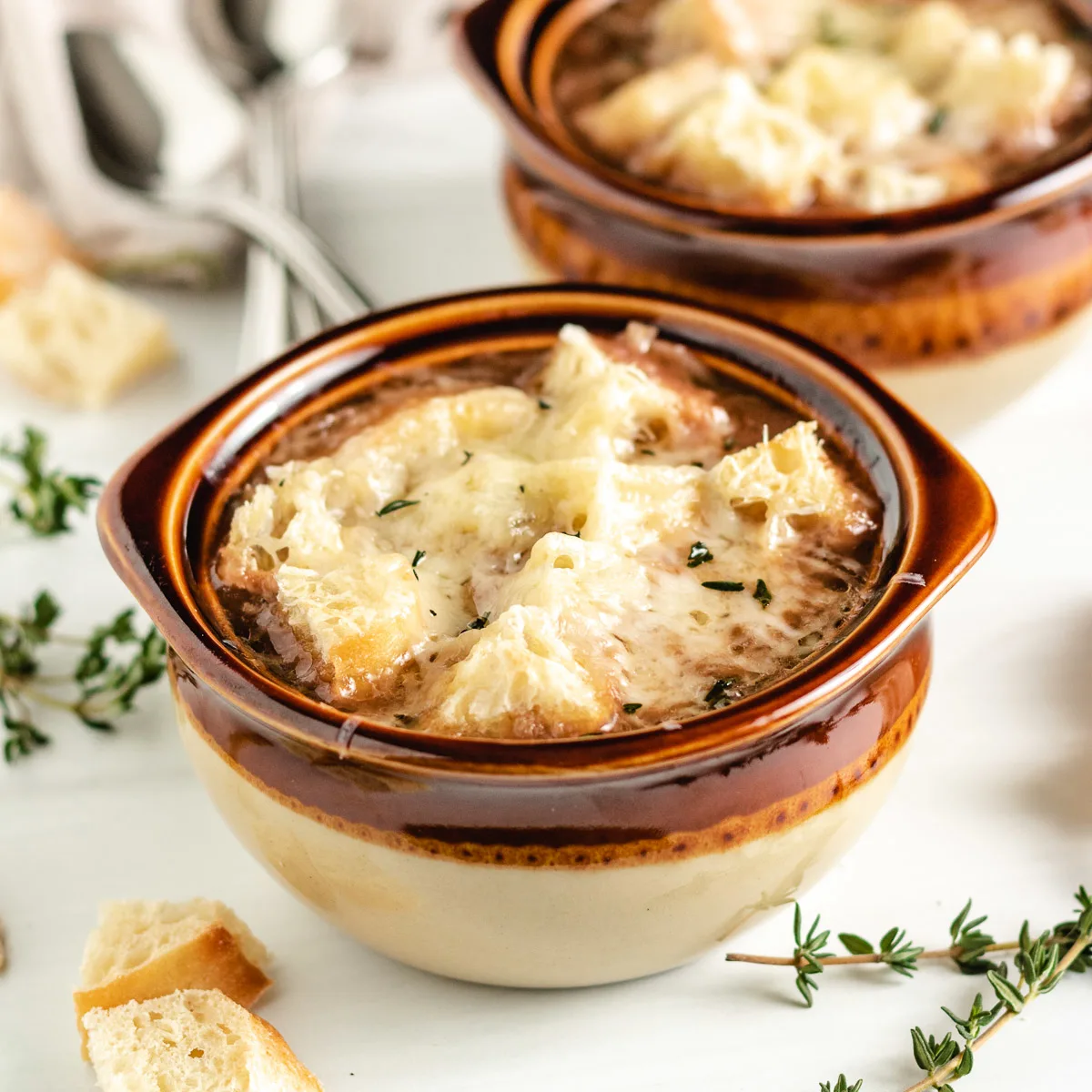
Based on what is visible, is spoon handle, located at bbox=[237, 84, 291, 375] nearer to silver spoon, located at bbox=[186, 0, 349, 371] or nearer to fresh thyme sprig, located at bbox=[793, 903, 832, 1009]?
silver spoon, located at bbox=[186, 0, 349, 371]

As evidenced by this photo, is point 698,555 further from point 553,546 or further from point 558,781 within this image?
point 558,781

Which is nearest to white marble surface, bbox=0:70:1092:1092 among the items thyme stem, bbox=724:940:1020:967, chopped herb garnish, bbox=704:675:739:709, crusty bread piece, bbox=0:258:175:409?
thyme stem, bbox=724:940:1020:967

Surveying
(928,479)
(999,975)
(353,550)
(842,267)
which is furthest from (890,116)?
(999,975)

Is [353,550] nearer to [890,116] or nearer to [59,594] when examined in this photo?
[59,594]

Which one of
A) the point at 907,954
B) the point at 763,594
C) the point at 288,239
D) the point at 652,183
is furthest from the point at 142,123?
the point at 907,954

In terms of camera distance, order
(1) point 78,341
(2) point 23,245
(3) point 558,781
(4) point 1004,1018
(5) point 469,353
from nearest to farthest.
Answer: (3) point 558,781
(4) point 1004,1018
(5) point 469,353
(1) point 78,341
(2) point 23,245
